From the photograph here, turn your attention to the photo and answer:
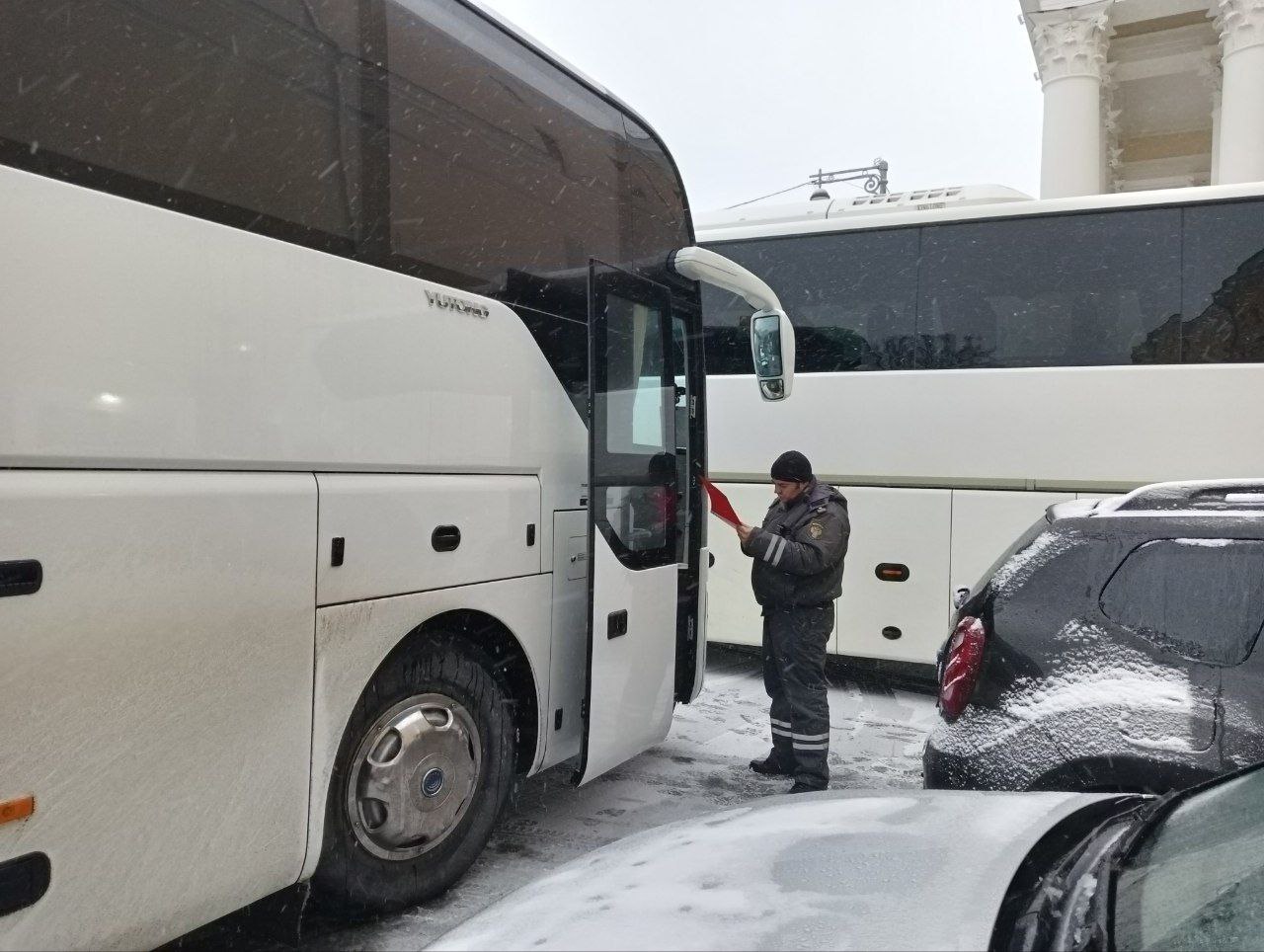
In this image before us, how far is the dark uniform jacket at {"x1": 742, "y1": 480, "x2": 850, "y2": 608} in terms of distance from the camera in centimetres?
461

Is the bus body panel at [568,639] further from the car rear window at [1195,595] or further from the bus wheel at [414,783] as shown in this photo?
the car rear window at [1195,595]

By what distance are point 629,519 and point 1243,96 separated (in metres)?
16.0

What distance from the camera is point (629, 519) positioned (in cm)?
409

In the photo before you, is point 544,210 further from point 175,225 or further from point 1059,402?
point 1059,402

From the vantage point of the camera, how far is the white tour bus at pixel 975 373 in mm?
5980

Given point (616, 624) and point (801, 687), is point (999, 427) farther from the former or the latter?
point (616, 624)

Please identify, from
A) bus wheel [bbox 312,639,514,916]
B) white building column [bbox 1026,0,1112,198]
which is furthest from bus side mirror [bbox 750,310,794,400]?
white building column [bbox 1026,0,1112,198]

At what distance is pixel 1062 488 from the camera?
246 inches

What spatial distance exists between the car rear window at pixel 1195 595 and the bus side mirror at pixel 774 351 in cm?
220

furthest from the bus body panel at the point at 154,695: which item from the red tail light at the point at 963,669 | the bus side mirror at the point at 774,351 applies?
the bus side mirror at the point at 774,351

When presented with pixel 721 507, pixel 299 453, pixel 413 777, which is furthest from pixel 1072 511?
pixel 299 453

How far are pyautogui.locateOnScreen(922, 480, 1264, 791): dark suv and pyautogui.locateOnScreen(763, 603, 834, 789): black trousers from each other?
4.72 feet

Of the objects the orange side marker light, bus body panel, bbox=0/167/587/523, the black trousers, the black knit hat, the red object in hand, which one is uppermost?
bus body panel, bbox=0/167/587/523

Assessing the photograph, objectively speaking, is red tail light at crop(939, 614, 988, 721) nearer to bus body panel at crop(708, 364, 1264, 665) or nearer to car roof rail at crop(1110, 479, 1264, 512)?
car roof rail at crop(1110, 479, 1264, 512)
